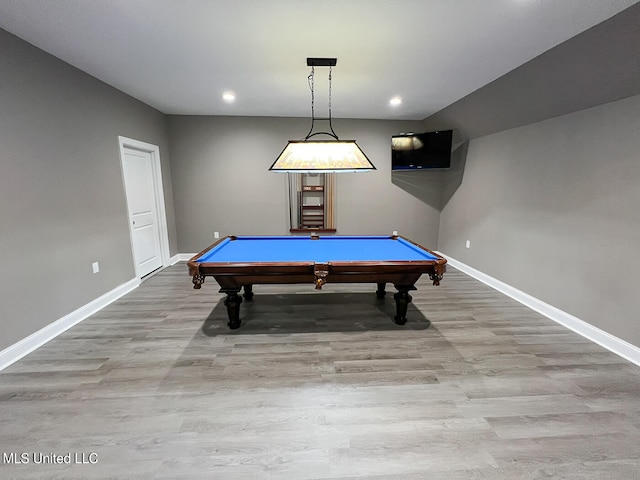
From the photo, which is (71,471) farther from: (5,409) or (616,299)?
(616,299)

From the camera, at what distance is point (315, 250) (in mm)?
2705

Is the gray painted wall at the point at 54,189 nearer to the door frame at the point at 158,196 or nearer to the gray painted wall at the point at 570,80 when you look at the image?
the door frame at the point at 158,196

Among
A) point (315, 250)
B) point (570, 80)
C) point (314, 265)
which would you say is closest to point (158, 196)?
point (315, 250)

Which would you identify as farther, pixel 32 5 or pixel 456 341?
pixel 456 341

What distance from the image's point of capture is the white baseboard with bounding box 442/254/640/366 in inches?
85.1

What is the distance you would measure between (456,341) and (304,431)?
1582mm

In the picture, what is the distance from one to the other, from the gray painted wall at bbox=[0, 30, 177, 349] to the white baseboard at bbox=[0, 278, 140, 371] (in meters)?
0.05

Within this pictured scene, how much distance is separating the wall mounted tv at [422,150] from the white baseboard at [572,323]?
6.27 ft

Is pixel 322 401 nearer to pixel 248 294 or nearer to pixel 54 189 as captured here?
pixel 248 294

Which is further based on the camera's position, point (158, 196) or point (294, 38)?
point (158, 196)

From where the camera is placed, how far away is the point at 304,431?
1534 millimetres

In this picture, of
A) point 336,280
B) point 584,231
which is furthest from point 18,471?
point 584,231

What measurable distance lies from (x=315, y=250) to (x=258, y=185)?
8.73 feet

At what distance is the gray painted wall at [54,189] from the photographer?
2125 mm
